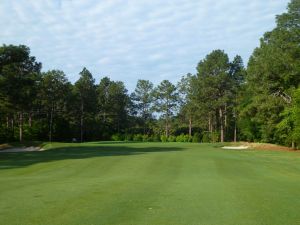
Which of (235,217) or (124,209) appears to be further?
(124,209)

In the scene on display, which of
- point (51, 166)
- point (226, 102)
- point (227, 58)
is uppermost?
point (227, 58)

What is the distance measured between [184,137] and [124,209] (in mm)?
75364

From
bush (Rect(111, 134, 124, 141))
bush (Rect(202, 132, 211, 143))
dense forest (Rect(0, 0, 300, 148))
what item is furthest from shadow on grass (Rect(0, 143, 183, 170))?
bush (Rect(111, 134, 124, 141))

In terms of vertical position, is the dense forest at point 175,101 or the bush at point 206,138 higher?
the dense forest at point 175,101

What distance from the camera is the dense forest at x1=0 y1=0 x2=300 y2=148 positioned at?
50688 millimetres

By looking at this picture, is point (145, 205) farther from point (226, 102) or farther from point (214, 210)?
point (226, 102)

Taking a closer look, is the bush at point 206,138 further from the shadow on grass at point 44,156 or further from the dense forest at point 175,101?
the shadow on grass at point 44,156

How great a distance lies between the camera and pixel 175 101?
114m

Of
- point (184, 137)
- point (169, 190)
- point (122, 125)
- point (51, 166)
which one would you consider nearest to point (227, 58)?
point (184, 137)

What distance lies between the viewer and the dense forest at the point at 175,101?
50.7 m

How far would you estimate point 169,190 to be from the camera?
13125 millimetres

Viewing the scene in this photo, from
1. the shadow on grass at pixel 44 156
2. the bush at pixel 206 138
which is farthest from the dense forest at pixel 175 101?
the shadow on grass at pixel 44 156

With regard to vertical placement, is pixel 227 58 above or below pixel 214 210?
above

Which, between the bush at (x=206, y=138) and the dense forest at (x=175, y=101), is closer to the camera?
the dense forest at (x=175, y=101)
